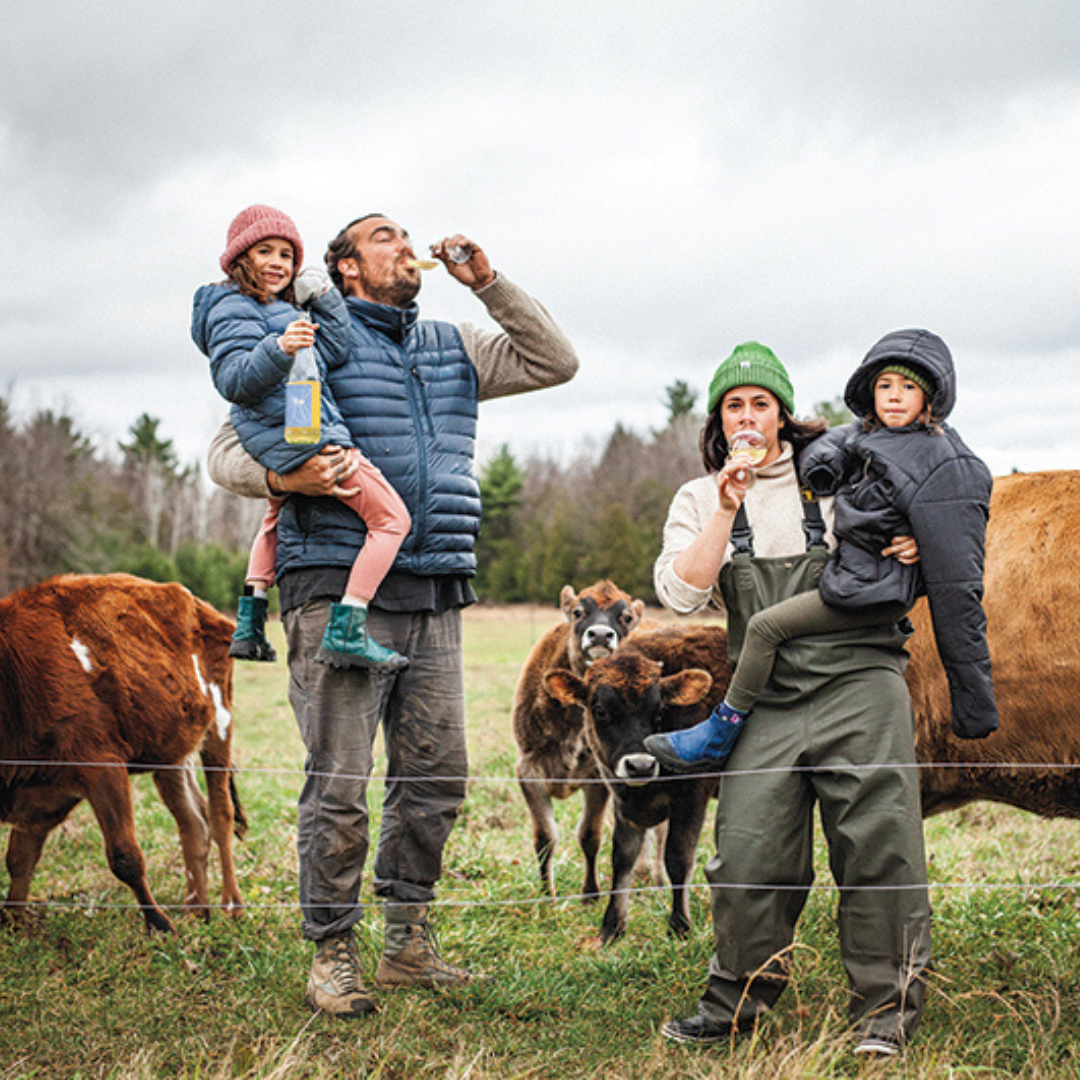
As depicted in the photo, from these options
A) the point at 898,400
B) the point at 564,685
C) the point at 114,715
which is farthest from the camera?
the point at 114,715

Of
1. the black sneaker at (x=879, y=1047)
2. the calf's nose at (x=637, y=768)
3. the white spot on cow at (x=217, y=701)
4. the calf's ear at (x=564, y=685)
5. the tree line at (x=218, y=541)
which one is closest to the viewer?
the black sneaker at (x=879, y=1047)

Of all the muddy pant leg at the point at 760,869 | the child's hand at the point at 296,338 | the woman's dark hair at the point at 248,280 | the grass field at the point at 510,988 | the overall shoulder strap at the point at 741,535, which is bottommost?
the grass field at the point at 510,988

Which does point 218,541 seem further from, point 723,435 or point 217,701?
point 723,435

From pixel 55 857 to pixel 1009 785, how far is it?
6025mm

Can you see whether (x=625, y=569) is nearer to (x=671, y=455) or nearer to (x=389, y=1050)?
(x=671, y=455)

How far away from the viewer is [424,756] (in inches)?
177

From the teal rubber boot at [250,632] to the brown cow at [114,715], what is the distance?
1233 mm

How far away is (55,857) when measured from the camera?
715 centimetres

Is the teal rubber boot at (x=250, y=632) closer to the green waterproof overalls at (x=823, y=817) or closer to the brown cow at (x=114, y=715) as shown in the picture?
the brown cow at (x=114, y=715)

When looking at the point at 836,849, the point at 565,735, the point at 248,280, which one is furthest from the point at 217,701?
the point at 836,849

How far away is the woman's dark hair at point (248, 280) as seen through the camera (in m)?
4.20

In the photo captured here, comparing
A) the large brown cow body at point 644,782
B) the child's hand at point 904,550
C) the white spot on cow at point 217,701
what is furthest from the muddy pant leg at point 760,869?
the white spot on cow at point 217,701

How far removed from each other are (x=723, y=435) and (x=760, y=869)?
1.60 metres

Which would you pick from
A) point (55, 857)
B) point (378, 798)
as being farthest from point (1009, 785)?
point (55, 857)
